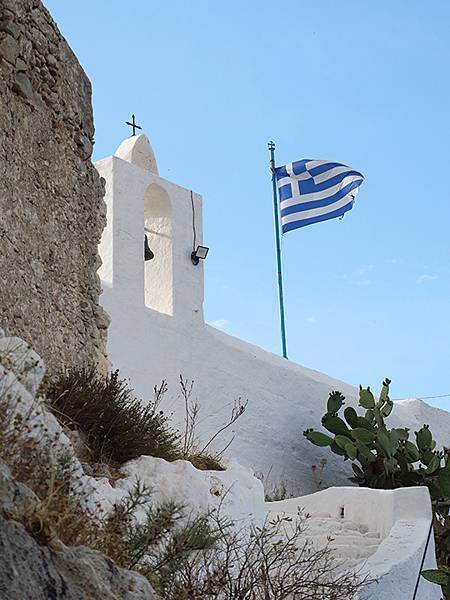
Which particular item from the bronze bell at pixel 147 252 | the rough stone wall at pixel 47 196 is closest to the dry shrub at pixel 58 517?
the rough stone wall at pixel 47 196

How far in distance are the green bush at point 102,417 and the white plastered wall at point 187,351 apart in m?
4.02

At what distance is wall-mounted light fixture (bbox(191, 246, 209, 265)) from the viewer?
1309 cm

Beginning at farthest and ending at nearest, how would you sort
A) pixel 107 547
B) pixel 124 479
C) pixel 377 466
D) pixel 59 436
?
pixel 377 466, pixel 124 479, pixel 59 436, pixel 107 547

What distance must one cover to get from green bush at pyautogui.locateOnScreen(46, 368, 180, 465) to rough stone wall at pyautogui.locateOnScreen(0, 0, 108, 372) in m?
0.36

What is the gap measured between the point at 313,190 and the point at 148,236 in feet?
12.9

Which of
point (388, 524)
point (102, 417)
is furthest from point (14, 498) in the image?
point (388, 524)

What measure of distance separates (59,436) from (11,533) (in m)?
2.32

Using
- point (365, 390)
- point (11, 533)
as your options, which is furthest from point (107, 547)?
point (365, 390)

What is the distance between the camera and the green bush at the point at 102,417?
22.4 feet

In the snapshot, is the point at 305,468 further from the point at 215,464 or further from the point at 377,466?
the point at 215,464

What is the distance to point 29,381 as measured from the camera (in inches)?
231

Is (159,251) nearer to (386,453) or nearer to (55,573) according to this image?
(386,453)

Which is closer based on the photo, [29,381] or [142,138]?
[29,381]

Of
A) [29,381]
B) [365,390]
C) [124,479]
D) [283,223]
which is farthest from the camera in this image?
[283,223]
